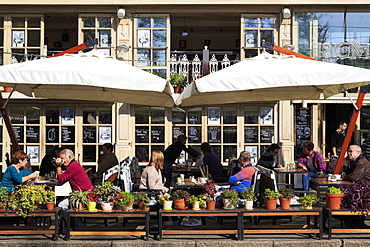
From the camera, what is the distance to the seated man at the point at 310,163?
1076cm

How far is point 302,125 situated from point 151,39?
4806 millimetres

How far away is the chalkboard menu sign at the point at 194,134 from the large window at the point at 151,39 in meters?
1.68

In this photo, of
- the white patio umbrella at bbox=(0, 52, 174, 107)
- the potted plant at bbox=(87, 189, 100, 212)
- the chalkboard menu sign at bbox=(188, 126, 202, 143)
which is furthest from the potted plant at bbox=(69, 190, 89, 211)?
the chalkboard menu sign at bbox=(188, 126, 202, 143)

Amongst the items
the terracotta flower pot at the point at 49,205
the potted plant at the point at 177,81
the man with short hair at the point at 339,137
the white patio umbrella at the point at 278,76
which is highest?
the potted plant at the point at 177,81

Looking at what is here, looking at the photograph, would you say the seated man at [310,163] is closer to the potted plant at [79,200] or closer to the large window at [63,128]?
the potted plant at [79,200]

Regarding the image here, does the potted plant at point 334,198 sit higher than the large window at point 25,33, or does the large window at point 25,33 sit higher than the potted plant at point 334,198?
the large window at point 25,33

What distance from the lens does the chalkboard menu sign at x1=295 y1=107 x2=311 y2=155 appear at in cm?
1466

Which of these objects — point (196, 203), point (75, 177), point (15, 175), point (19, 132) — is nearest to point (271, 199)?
point (196, 203)

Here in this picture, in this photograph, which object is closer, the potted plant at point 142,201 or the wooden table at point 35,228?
the wooden table at point 35,228

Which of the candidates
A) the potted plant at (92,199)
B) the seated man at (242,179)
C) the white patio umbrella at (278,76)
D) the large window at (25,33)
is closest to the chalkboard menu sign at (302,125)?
the seated man at (242,179)

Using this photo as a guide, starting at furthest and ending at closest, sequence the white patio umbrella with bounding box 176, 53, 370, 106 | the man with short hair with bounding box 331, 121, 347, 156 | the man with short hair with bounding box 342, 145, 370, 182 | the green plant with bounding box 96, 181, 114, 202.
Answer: the man with short hair with bounding box 331, 121, 347, 156 < the man with short hair with bounding box 342, 145, 370, 182 < the white patio umbrella with bounding box 176, 53, 370, 106 < the green plant with bounding box 96, 181, 114, 202

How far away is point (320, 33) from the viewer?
14.6 meters

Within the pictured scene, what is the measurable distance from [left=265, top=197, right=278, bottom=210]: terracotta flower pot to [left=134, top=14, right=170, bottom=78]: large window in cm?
813

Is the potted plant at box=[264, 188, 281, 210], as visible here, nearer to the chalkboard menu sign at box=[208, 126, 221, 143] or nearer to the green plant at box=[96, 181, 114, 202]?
the green plant at box=[96, 181, 114, 202]
